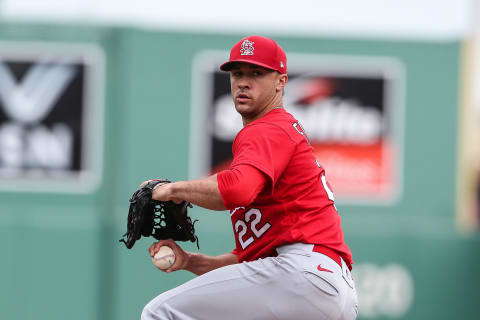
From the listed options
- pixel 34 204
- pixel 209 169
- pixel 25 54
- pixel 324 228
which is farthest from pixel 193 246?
pixel 324 228

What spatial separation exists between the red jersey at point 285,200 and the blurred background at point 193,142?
166 inches

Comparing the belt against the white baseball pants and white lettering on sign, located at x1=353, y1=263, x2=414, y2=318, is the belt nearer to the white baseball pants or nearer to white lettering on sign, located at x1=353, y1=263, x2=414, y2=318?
the white baseball pants

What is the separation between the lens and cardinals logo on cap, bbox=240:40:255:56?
13.0ft

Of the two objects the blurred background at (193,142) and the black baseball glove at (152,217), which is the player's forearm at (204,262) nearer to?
the black baseball glove at (152,217)

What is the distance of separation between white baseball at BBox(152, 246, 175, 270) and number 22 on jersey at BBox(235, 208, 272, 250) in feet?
1.07

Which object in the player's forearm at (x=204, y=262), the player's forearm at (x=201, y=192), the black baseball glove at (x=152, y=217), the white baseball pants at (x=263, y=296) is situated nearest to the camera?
the player's forearm at (x=201, y=192)

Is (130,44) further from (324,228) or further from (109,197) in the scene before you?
(324,228)

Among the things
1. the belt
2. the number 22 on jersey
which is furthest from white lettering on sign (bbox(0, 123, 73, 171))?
the belt

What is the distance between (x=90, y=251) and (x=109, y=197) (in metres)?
0.54

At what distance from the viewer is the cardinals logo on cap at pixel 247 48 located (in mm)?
3961

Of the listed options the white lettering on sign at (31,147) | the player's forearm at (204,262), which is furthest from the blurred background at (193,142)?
the player's forearm at (204,262)

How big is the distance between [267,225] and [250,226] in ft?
0.29

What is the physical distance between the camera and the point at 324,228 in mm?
3922

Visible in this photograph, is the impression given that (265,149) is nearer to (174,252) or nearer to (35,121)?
(174,252)
